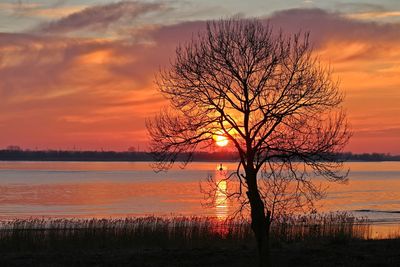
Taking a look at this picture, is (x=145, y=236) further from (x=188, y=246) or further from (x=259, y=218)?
(x=259, y=218)

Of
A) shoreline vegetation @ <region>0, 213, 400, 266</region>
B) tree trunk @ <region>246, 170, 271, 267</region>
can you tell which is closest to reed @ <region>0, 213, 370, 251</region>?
shoreline vegetation @ <region>0, 213, 400, 266</region>

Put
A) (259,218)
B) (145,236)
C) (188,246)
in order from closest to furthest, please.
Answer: (259,218) < (188,246) < (145,236)

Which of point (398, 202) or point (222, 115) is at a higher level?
point (222, 115)

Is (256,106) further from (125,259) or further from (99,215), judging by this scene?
(99,215)

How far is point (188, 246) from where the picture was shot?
2478 centimetres

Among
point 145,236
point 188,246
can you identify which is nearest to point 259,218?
point 188,246

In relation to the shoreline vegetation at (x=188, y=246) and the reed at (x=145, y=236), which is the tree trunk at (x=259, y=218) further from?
the reed at (x=145, y=236)

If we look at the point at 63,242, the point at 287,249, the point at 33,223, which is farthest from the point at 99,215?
the point at 287,249

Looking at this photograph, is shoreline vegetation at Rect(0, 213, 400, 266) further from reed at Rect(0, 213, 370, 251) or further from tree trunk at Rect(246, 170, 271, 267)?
tree trunk at Rect(246, 170, 271, 267)

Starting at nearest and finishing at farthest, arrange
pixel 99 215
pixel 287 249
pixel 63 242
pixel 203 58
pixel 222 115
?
pixel 222 115 < pixel 203 58 < pixel 287 249 < pixel 63 242 < pixel 99 215

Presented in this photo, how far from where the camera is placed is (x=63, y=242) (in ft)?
85.0

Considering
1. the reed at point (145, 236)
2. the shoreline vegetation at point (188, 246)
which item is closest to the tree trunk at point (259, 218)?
the shoreline vegetation at point (188, 246)

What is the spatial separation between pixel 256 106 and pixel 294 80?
160cm

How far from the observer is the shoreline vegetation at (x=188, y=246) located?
18.7 meters
